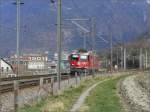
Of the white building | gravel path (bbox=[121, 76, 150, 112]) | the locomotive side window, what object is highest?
the locomotive side window

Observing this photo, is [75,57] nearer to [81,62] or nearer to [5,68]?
[81,62]

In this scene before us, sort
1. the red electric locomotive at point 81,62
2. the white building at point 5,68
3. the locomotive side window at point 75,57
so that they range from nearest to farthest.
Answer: the white building at point 5,68 → the red electric locomotive at point 81,62 → the locomotive side window at point 75,57

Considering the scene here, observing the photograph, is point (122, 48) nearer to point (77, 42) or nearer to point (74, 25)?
point (77, 42)

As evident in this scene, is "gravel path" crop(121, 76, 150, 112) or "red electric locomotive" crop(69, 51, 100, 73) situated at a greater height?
"red electric locomotive" crop(69, 51, 100, 73)

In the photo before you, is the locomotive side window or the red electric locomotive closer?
the red electric locomotive

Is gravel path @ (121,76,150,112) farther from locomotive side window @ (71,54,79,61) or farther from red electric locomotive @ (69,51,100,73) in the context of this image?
locomotive side window @ (71,54,79,61)

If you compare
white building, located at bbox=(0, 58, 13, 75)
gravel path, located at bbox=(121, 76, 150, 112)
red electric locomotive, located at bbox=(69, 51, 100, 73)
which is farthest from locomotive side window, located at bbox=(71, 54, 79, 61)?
gravel path, located at bbox=(121, 76, 150, 112)

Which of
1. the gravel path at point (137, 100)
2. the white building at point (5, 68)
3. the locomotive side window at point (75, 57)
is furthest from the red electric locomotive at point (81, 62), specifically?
the gravel path at point (137, 100)

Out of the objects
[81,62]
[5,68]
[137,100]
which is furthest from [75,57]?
[137,100]

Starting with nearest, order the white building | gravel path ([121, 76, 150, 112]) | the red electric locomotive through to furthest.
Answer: gravel path ([121, 76, 150, 112])
the white building
the red electric locomotive

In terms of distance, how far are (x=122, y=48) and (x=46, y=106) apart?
124381mm

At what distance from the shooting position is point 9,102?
30656mm

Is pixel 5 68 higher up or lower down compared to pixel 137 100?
higher up

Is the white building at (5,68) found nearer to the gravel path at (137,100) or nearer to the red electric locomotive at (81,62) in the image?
the red electric locomotive at (81,62)
